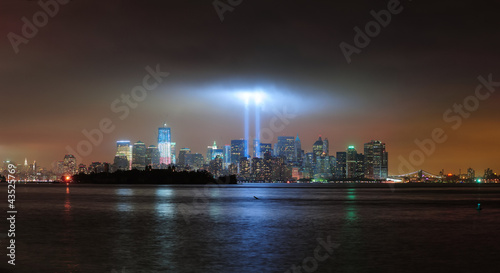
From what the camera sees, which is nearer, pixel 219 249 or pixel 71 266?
pixel 71 266

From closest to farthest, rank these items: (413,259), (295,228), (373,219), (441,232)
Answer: (413,259)
(441,232)
(295,228)
(373,219)

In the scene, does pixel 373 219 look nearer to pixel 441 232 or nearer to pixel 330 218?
pixel 330 218

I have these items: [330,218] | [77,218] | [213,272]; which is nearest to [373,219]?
[330,218]

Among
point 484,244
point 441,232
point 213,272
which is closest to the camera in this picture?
point 213,272

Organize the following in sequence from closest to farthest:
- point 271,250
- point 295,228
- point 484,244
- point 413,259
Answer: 1. point 413,259
2. point 271,250
3. point 484,244
4. point 295,228

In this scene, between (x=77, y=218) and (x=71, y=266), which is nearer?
(x=71, y=266)

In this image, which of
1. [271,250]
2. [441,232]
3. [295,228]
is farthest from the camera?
[295,228]

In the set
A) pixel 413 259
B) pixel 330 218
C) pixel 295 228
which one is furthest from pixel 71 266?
pixel 330 218

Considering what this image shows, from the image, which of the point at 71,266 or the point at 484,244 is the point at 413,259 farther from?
the point at 71,266
